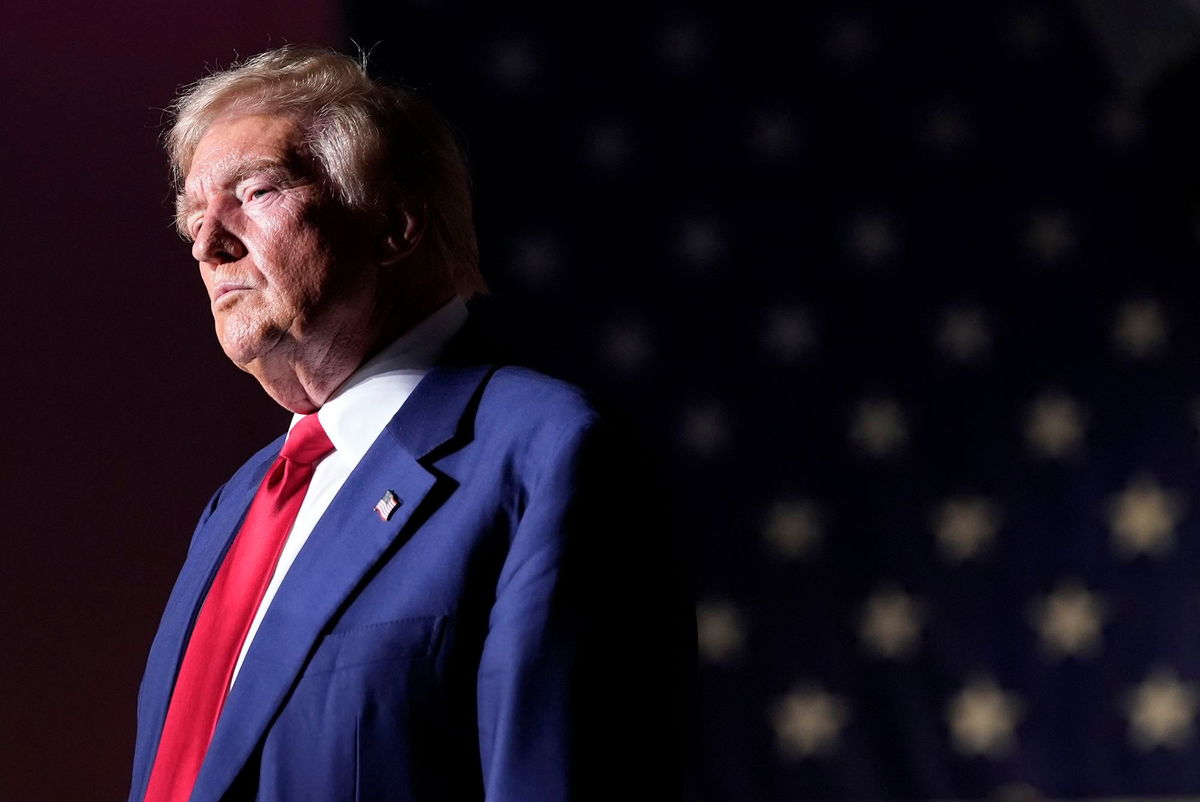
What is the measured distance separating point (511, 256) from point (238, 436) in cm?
69

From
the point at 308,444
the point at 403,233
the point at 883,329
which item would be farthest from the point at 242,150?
the point at 883,329

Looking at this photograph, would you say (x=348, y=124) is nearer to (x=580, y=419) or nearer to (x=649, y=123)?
(x=580, y=419)

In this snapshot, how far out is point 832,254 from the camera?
2.68 m

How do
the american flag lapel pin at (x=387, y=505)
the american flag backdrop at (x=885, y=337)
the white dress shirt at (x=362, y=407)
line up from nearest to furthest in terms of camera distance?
→ the american flag lapel pin at (x=387, y=505) → the white dress shirt at (x=362, y=407) → the american flag backdrop at (x=885, y=337)

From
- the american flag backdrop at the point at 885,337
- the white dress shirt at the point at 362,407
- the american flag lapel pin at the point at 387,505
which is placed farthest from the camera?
the american flag backdrop at the point at 885,337

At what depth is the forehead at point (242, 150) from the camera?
1.14m

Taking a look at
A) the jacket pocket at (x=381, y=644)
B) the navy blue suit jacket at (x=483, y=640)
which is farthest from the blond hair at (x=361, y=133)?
the jacket pocket at (x=381, y=644)

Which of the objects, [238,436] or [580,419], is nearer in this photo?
[580,419]

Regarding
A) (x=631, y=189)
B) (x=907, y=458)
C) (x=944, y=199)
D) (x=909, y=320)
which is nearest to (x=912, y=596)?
(x=907, y=458)

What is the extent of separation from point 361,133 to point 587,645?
1.78 ft

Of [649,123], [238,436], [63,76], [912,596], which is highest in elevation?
[63,76]

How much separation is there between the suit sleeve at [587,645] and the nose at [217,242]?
1.28ft

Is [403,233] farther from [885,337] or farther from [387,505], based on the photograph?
[885,337]

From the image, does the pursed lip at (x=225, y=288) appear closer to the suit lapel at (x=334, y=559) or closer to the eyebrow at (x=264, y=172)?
the eyebrow at (x=264, y=172)
